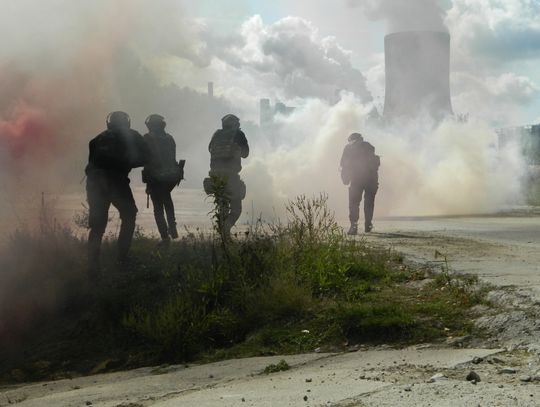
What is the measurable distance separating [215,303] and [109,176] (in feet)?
8.60

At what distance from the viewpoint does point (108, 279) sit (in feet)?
30.6

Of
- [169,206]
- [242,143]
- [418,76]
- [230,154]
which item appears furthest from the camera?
[418,76]

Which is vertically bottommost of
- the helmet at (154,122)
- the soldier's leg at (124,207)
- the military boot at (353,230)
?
the military boot at (353,230)

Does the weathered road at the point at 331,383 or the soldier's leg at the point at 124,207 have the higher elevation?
the soldier's leg at the point at 124,207

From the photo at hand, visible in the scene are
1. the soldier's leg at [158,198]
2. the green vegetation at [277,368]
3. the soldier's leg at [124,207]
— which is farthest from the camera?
the soldier's leg at [158,198]

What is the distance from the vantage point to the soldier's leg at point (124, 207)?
9617mm

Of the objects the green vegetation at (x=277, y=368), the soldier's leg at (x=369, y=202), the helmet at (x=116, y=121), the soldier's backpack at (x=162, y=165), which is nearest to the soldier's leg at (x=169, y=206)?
the soldier's backpack at (x=162, y=165)

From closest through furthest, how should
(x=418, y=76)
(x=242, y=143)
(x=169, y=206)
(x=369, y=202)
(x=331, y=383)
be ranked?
1. (x=331, y=383)
2. (x=169, y=206)
3. (x=242, y=143)
4. (x=369, y=202)
5. (x=418, y=76)

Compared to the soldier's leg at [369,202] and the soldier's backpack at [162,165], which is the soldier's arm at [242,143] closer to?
the soldier's backpack at [162,165]

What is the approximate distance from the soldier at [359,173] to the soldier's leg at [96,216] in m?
6.00

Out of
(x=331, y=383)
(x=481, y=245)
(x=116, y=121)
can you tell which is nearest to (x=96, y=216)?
(x=116, y=121)

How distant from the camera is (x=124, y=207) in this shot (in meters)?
9.66

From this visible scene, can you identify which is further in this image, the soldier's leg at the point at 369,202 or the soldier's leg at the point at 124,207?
the soldier's leg at the point at 369,202

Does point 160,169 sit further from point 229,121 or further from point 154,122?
point 229,121
